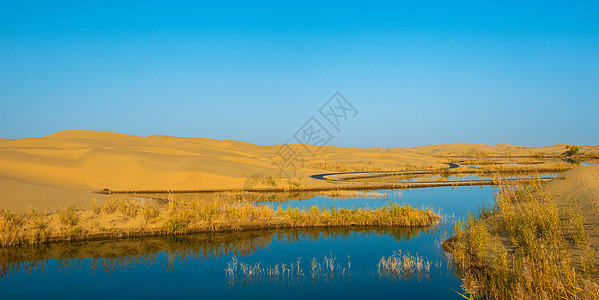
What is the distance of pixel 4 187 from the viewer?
1836cm

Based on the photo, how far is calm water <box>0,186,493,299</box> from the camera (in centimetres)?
820

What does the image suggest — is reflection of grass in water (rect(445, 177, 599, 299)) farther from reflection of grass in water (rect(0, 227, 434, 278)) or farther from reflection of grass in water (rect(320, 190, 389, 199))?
reflection of grass in water (rect(320, 190, 389, 199))

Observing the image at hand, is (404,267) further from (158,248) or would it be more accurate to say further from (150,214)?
(150,214)

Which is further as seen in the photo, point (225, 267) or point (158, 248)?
point (158, 248)

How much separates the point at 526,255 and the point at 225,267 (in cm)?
683

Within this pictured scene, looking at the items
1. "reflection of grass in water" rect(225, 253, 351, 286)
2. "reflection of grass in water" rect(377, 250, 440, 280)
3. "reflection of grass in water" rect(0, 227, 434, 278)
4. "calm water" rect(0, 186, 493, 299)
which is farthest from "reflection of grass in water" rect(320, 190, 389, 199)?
"reflection of grass in water" rect(225, 253, 351, 286)

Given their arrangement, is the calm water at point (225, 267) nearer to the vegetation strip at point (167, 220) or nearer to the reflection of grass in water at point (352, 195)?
the vegetation strip at point (167, 220)

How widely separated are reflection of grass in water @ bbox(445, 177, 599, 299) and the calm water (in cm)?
56

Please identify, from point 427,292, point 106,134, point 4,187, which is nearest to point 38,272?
point 427,292

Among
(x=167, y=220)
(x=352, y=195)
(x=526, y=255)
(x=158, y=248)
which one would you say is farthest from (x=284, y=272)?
(x=352, y=195)

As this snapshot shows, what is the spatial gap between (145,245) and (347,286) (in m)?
6.72

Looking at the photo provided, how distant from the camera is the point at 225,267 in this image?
9.78m

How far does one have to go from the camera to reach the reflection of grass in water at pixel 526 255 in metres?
6.03

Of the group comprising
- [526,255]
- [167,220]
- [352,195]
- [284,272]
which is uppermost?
[352,195]
